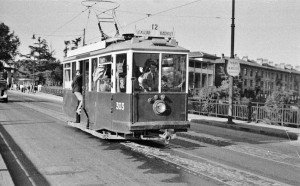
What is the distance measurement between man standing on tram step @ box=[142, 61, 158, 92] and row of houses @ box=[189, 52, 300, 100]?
46506 millimetres

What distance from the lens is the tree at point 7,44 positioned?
1732 inches

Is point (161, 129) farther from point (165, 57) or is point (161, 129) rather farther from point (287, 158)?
point (287, 158)

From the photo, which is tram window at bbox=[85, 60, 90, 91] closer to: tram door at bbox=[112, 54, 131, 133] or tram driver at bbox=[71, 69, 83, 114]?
tram driver at bbox=[71, 69, 83, 114]

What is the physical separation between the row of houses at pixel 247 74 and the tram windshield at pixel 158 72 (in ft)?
151

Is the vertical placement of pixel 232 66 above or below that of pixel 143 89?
above

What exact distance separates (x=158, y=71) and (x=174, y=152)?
211 centimetres

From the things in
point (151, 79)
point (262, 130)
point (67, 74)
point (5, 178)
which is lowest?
point (262, 130)

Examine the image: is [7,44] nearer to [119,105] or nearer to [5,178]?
[119,105]

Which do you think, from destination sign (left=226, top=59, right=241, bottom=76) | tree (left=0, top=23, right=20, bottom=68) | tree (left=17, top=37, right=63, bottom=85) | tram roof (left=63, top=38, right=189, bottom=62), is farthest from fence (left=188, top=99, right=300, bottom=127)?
tree (left=17, top=37, right=63, bottom=85)

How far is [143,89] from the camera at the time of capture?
924 centimetres

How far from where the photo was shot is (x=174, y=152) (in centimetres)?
923

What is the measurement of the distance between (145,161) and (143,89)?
2.04 meters

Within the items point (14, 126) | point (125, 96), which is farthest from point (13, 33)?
point (125, 96)

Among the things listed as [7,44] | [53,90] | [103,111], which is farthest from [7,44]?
[103,111]
